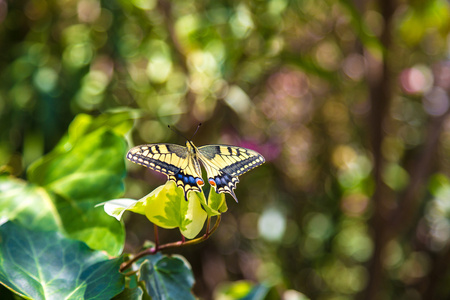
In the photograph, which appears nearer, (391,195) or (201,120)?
(201,120)

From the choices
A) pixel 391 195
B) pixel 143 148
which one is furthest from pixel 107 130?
pixel 391 195

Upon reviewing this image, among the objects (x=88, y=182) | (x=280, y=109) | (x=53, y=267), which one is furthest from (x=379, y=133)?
(x=53, y=267)

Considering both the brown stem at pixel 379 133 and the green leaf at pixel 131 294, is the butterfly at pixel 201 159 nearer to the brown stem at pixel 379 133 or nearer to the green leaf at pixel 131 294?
the green leaf at pixel 131 294

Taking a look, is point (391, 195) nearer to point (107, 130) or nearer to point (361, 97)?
point (361, 97)

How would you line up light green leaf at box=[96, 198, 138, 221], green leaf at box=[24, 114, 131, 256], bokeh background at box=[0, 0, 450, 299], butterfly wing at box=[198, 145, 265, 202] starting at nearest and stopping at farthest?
light green leaf at box=[96, 198, 138, 221], green leaf at box=[24, 114, 131, 256], butterfly wing at box=[198, 145, 265, 202], bokeh background at box=[0, 0, 450, 299]

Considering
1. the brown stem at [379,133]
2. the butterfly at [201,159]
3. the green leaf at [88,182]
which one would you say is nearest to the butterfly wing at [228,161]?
the butterfly at [201,159]

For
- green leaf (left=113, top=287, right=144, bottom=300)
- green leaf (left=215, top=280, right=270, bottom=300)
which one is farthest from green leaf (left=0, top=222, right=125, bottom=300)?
green leaf (left=215, top=280, right=270, bottom=300)

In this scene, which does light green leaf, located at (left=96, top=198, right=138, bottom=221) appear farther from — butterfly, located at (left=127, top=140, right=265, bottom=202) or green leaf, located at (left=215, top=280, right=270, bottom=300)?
green leaf, located at (left=215, top=280, right=270, bottom=300)
